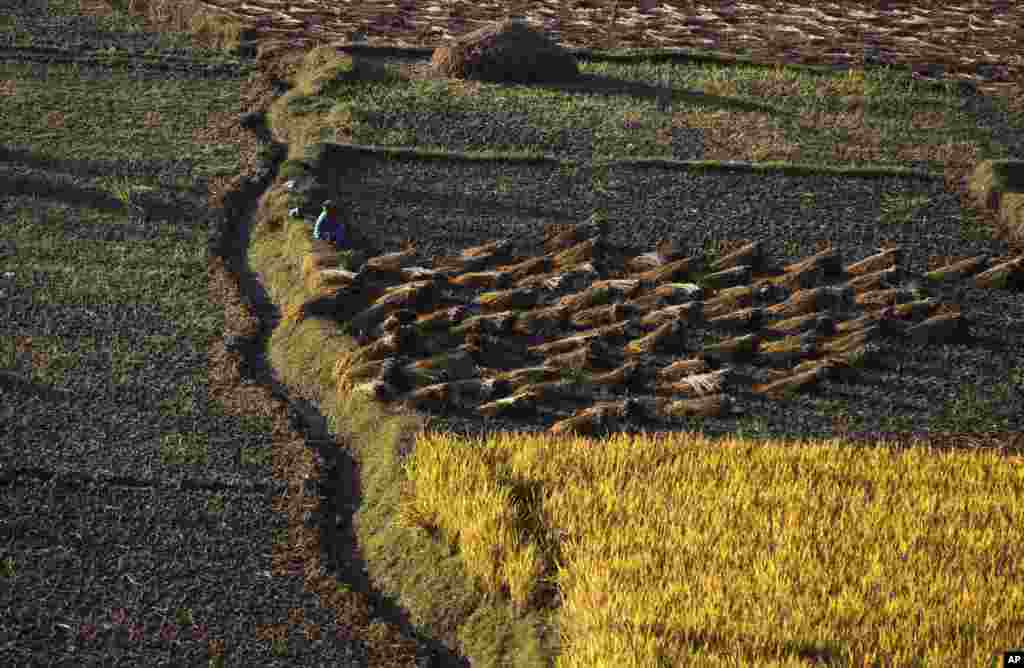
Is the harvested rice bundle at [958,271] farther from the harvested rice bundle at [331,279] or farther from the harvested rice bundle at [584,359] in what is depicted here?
the harvested rice bundle at [331,279]

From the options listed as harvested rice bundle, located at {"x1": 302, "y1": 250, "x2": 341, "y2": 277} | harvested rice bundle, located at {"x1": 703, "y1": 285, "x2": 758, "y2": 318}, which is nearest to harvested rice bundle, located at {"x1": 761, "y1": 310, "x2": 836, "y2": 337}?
harvested rice bundle, located at {"x1": 703, "y1": 285, "x2": 758, "y2": 318}

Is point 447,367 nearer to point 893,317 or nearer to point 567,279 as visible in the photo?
point 567,279

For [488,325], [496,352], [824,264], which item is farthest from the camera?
[824,264]

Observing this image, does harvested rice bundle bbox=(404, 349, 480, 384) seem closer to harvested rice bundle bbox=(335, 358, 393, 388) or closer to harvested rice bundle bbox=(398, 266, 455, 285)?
harvested rice bundle bbox=(335, 358, 393, 388)

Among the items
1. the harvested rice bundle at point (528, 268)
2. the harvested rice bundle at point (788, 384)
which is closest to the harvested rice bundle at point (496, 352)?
the harvested rice bundle at point (528, 268)

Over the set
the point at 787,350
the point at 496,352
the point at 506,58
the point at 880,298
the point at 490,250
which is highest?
the point at 506,58

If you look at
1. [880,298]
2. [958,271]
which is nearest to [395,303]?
[880,298]

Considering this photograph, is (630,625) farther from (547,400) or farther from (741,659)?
(547,400)
